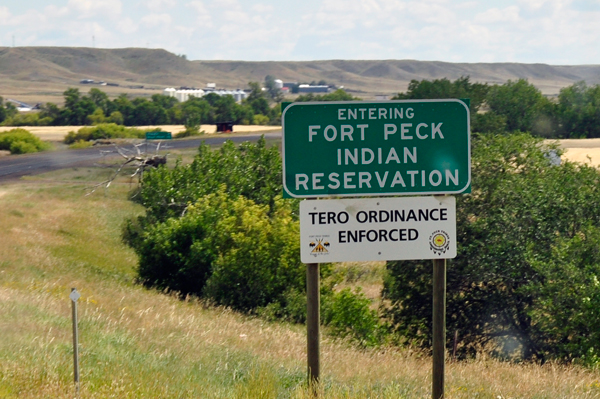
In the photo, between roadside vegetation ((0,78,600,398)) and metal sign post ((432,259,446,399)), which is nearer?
metal sign post ((432,259,446,399))

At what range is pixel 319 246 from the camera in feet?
22.4

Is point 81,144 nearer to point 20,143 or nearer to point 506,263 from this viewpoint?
point 20,143

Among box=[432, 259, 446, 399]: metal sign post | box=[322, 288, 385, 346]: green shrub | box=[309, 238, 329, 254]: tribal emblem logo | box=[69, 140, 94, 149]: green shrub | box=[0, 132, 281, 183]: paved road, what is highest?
box=[309, 238, 329, 254]: tribal emblem logo

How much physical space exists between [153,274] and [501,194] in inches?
583

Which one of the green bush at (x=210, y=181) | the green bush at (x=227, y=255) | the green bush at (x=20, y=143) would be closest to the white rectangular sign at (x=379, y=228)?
the green bush at (x=227, y=255)

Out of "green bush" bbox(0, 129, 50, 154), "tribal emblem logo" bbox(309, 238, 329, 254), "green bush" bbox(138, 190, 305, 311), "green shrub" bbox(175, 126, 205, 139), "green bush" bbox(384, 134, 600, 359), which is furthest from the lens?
"green shrub" bbox(175, 126, 205, 139)

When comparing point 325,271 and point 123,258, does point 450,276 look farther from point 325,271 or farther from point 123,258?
point 123,258

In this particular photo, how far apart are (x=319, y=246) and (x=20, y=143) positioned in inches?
3257

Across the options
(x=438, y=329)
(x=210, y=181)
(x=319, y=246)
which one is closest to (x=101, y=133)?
(x=210, y=181)

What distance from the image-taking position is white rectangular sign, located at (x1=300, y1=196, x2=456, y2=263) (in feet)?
22.5

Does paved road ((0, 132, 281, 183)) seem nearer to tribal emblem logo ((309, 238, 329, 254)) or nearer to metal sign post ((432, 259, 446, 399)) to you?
tribal emblem logo ((309, 238, 329, 254))

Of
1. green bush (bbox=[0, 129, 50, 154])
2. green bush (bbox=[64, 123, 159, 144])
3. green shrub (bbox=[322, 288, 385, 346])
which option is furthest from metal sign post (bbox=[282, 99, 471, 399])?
green bush (bbox=[64, 123, 159, 144])

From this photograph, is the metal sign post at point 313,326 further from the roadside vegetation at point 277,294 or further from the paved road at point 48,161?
the paved road at point 48,161

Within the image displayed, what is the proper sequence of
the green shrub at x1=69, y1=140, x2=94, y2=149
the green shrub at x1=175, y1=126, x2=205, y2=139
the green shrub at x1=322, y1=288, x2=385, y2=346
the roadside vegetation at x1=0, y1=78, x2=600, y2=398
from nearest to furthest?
the roadside vegetation at x1=0, y1=78, x2=600, y2=398
the green shrub at x1=322, y1=288, x2=385, y2=346
the green shrub at x1=69, y1=140, x2=94, y2=149
the green shrub at x1=175, y1=126, x2=205, y2=139
